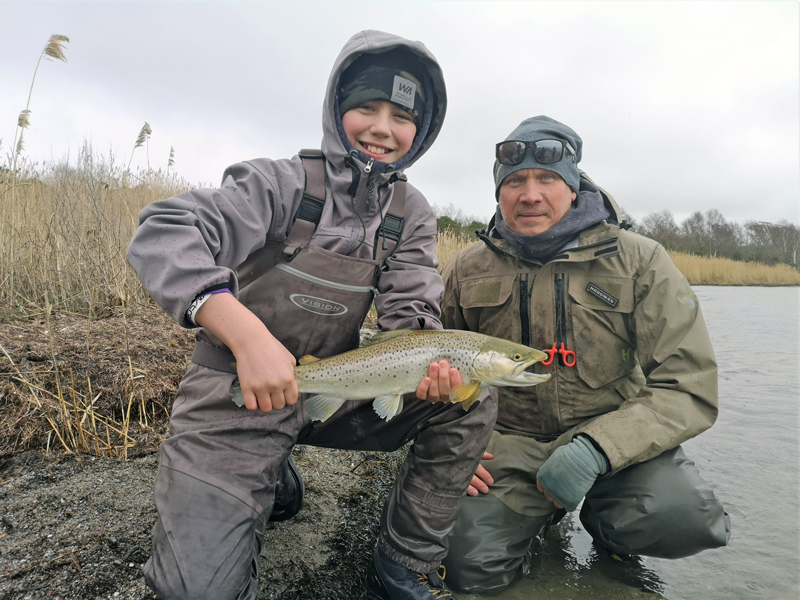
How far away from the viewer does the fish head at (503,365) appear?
7.82 feet

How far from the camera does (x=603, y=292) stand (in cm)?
298

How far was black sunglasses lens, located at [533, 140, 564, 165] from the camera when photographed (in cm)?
314

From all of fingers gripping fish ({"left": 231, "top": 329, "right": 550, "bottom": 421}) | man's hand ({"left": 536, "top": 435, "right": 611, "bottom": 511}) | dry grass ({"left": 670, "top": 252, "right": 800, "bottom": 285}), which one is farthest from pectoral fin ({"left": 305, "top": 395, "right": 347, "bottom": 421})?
dry grass ({"left": 670, "top": 252, "right": 800, "bottom": 285})

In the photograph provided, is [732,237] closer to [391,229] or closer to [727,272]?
[727,272]

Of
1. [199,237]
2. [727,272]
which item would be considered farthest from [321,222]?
[727,272]

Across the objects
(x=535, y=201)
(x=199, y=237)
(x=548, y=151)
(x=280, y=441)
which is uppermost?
(x=548, y=151)

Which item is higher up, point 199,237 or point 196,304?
point 199,237

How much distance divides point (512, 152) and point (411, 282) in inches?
51.4

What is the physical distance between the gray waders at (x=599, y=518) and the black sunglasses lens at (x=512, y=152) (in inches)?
68.3

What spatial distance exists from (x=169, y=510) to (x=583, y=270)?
253 centimetres

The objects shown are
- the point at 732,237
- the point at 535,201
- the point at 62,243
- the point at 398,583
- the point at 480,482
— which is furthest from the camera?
the point at 732,237

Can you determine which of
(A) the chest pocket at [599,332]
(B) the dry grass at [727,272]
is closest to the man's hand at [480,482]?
(A) the chest pocket at [599,332]

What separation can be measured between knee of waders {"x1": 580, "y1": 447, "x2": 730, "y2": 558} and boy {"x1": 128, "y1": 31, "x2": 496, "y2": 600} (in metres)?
0.92

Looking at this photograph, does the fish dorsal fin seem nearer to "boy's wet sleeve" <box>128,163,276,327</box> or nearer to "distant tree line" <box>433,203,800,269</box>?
"boy's wet sleeve" <box>128,163,276,327</box>
